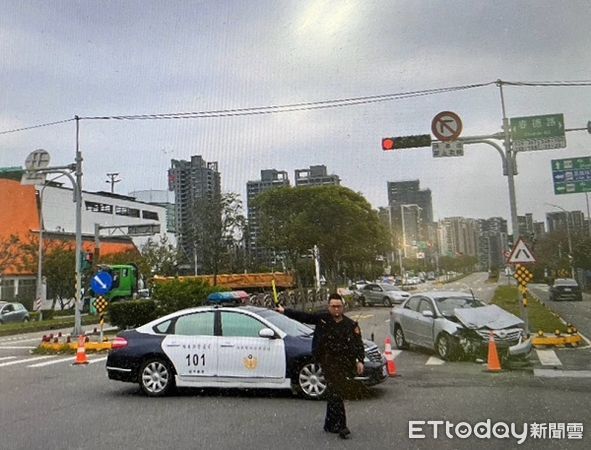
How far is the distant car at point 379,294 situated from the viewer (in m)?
15.1

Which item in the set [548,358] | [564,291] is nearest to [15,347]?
[548,358]

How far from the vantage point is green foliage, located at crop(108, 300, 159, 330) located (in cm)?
1688

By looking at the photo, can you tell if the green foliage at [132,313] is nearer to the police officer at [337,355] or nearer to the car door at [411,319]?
the car door at [411,319]

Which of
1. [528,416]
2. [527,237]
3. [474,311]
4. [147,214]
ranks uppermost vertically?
[147,214]

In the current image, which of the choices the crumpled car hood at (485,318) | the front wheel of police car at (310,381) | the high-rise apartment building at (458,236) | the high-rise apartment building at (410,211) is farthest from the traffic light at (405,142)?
the front wheel of police car at (310,381)

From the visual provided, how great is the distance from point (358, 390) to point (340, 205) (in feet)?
58.6

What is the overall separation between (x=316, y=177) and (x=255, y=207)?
11.8 m

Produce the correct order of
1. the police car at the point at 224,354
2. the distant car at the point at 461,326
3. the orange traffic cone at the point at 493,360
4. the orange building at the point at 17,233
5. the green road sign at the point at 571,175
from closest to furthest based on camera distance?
the police car at the point at 224,354, the orange traffic cone at the point at 493,360, the distant car at the point at 461,326, the green road sign at the point at 571,175, the orange building at the point at 17,233

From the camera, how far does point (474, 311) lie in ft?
35.3

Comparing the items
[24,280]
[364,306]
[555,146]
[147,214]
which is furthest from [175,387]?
[147,214]

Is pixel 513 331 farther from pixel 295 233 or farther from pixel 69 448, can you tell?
pixel 295 233

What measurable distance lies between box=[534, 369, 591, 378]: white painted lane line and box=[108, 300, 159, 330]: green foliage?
420 inches

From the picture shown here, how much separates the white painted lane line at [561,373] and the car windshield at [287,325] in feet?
12.4

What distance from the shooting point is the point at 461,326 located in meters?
10.5
